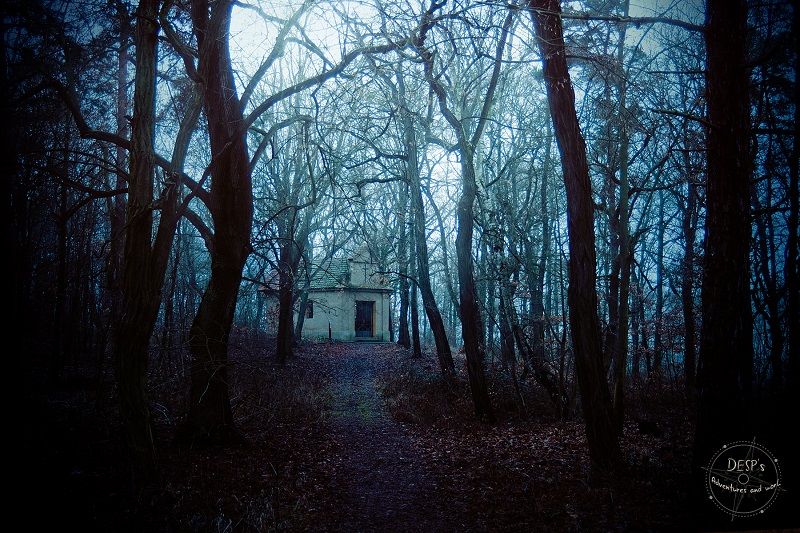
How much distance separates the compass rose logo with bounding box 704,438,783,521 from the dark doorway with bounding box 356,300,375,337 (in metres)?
30.8

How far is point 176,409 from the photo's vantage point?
838 cm

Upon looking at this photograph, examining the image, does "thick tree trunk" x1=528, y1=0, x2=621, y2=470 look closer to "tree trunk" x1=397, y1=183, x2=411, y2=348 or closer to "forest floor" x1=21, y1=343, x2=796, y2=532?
"forest floor" x1=21, y1=343, x2=796, y2=532

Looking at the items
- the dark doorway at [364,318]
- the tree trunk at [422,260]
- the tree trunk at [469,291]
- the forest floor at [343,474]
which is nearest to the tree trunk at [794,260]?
the forest floor at [343,474]

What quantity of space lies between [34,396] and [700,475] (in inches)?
236

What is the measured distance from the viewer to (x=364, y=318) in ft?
115

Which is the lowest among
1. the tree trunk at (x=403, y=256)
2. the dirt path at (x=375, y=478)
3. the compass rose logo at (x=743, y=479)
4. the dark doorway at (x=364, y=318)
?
the dirt path at (x=375, y=478)

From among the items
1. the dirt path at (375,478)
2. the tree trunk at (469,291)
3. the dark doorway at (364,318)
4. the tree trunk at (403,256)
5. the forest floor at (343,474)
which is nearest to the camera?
the forest floor at (343,474)

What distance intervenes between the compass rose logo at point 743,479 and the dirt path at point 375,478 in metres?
2.67

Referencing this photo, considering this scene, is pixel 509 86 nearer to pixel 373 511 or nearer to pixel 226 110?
pixel 226 110

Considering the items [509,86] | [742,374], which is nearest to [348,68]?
[742,374]

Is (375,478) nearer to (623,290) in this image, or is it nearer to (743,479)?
(743,479)

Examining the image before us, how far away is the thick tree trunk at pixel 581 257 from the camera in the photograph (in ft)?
19.8

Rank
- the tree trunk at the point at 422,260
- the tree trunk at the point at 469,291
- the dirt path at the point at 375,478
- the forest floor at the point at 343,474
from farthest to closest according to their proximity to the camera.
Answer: the tree trunk at the point at 422,260 < the tree trunk at the point at 469,291 < the dirt path at the point at 375,478 < the forest floor at the point at 343,474

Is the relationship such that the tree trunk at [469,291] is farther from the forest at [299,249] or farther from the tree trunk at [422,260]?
the tree trunk at [422,260]
